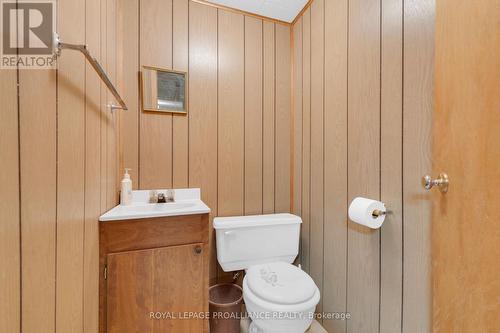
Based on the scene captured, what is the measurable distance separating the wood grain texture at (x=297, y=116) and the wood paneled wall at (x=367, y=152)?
2 centimetres

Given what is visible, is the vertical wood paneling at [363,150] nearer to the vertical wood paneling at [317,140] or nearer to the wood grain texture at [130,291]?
the vertical wood paneling at [317,140]

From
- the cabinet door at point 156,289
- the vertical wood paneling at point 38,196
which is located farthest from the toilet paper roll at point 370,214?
the vertical wood paneling at point 38,196

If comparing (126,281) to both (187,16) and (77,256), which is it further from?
(187,16)

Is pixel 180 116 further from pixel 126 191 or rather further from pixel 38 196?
pixel 38 196

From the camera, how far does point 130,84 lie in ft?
4.71

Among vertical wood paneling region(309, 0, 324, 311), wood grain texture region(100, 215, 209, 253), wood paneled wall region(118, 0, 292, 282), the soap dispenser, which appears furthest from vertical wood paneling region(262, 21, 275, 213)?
the soap dispenser

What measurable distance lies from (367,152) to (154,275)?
1260 millimetres

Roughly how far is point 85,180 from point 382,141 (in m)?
1.27

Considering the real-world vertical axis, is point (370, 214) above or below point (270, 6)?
below

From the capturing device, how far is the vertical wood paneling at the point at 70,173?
614 mm

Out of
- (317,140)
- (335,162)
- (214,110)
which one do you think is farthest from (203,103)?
(335,162)

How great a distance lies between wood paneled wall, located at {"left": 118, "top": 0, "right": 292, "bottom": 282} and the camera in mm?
1450

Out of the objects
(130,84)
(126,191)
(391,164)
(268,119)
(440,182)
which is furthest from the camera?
(268,119)

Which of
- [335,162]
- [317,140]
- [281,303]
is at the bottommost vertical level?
[281,303]
